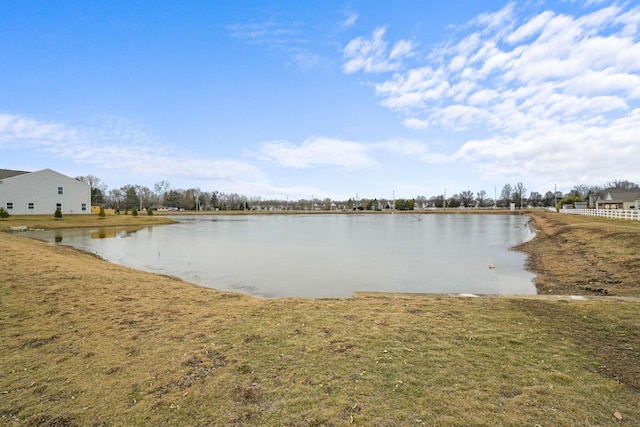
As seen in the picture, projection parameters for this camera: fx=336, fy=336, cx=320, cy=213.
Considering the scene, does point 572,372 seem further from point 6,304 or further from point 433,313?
point 6,304

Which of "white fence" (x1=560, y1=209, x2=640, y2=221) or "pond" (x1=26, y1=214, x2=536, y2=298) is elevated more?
"white fence" (x1=560, y1=209, x2=640, y2=221)

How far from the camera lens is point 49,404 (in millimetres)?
3051

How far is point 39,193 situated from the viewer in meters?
42.0

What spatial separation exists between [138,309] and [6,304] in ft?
7.40

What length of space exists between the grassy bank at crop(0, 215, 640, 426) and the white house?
46.1 m

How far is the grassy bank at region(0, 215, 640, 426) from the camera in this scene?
2885mm

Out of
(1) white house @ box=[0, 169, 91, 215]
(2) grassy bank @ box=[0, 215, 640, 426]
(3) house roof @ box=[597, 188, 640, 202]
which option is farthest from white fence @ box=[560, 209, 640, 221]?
(1) white house @ box=[0, 169, 91, 215]

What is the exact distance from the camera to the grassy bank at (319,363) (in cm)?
288

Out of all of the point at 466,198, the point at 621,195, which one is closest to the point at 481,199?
the point at 466,198

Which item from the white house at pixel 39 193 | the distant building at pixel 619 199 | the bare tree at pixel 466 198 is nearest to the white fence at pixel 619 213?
the distant building at pixel 619 199

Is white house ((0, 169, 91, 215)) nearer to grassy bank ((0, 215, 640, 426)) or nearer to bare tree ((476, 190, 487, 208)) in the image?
grassy bank ((0, 215, 640, 426))

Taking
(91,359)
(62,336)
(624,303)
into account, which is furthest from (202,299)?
(624,303)

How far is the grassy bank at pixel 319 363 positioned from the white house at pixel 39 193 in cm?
4606

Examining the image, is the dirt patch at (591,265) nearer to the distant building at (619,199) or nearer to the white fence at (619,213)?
the white fence at (619,213)
